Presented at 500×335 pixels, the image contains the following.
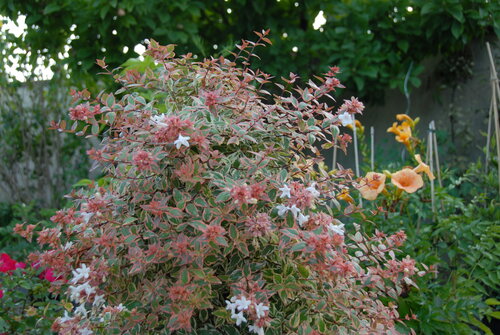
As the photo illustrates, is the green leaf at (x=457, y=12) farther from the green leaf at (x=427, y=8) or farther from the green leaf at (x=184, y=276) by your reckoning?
the green leaf at (x=184, y=276)

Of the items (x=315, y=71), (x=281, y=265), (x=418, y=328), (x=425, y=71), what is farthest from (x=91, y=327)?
(x=425, y=71)

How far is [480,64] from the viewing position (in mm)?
3766

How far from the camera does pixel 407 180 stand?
7.34 feet

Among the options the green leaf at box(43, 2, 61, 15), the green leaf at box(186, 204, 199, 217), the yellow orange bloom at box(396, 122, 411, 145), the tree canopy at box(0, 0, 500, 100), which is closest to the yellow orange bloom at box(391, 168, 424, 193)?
the yellow orange bloom at box(396, 122, 411, 145)

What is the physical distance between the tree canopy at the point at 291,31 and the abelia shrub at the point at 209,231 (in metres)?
1.82

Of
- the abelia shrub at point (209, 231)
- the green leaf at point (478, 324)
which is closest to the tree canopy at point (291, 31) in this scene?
the green leaf at point (478, 324)

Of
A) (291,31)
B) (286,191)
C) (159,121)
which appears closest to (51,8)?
(291,31)

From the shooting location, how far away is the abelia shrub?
1363 millimetres

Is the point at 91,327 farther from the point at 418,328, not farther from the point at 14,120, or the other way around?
the point at 14,120

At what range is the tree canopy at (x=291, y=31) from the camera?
338cm

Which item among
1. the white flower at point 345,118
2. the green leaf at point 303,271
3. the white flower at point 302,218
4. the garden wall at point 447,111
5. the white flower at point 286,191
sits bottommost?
the green leaf at point 303,271

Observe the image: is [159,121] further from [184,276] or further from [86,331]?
[86,331]

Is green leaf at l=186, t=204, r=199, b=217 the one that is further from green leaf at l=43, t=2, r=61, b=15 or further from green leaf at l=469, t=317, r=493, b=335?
green leaf at l=43, t=2, r=61, b=15

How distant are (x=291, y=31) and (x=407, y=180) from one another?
5.67ft
